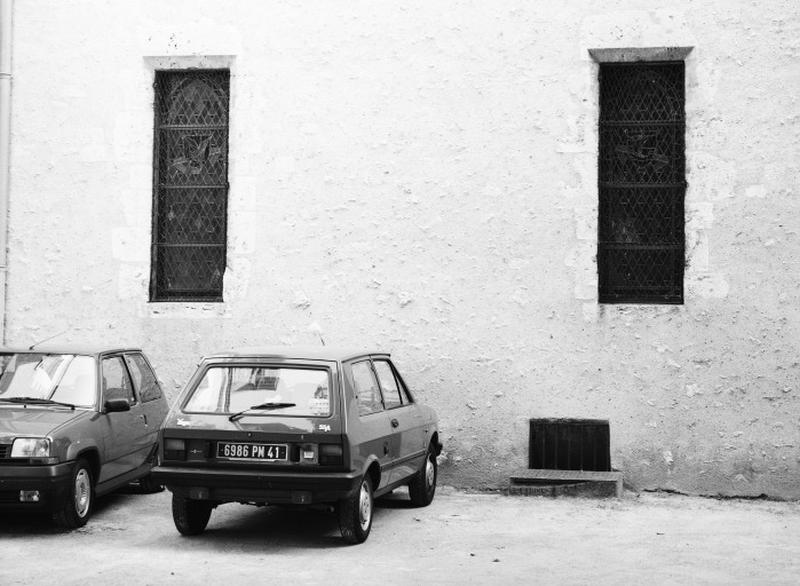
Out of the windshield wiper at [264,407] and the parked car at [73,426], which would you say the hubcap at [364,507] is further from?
the parked car at [73,426]

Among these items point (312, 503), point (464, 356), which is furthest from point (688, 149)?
point (312, 503)

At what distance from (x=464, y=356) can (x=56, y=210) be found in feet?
15.2

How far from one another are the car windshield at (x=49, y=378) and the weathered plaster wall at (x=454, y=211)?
264 cm

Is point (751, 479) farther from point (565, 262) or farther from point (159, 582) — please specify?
point (159, 582)

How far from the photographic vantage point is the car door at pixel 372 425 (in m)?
8.98

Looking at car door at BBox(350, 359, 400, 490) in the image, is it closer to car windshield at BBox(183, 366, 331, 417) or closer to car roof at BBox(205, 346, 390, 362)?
car roof at BBox(205, 346, 390, 362)

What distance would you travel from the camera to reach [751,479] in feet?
39.1

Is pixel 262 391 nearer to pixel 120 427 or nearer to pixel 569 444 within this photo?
pixel 120 427

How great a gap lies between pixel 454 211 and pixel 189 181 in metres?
2.96

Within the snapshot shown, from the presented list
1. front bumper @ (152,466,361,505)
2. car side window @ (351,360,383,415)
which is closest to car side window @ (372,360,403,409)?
car side window @ (351,360,383,415)

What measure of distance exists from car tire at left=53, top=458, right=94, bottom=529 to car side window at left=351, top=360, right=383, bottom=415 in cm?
223

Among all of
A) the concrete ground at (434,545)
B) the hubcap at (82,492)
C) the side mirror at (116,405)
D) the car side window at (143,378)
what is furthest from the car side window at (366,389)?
the car side window at (143,378)

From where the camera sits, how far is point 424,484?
10859 mm

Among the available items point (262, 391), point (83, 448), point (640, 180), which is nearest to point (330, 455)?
point (262, 391)
